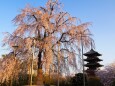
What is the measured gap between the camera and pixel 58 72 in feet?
106

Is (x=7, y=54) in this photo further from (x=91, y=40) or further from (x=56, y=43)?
(x=91, y=40)

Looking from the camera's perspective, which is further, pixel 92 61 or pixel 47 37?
pixel 92 61

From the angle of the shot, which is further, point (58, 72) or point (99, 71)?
point (99, 71)

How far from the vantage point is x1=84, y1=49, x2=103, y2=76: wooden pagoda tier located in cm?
4448

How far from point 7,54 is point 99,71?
21.2 metres

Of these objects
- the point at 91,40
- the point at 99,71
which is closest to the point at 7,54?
the point at 91,40

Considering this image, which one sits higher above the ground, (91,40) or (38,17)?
(38,17)

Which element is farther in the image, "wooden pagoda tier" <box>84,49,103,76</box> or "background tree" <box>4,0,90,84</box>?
"wooden pagoda tier" <box>84,49,103,76</box>

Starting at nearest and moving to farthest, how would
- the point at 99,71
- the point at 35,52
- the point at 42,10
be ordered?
the point at 35,52, the point at 42,10, the point at 99,71

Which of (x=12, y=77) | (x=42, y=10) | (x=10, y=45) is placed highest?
(x=42, y=10)

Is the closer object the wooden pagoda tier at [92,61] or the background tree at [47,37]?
the background tree at [47,37]

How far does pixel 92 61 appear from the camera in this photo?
1799 inches

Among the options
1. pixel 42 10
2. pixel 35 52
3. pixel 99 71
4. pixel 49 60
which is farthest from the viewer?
pixel 99 71

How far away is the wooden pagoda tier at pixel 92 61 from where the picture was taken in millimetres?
44478
